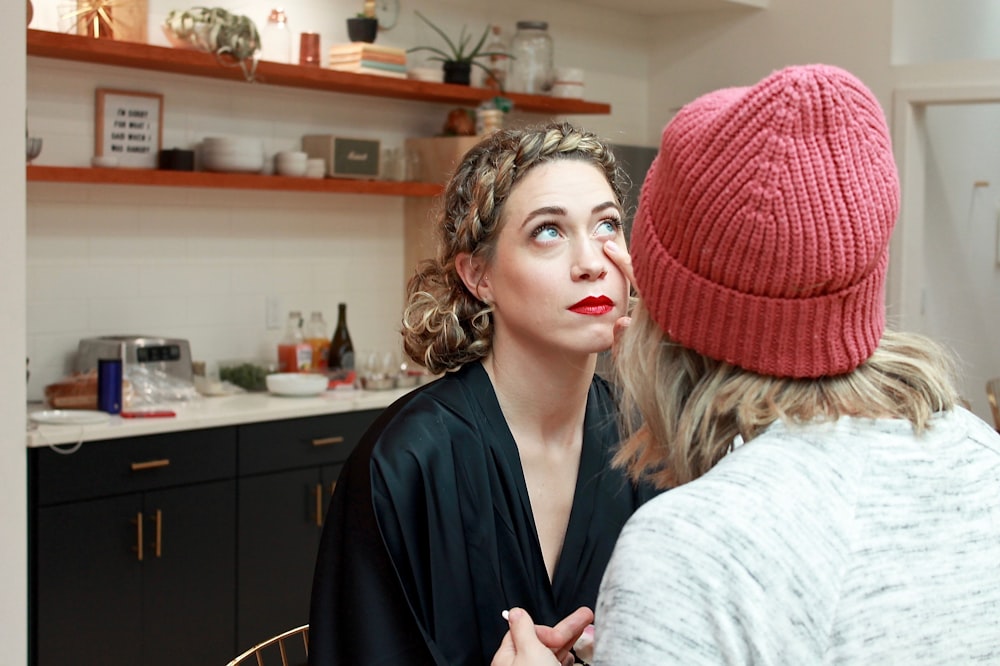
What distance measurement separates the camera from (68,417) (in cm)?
368

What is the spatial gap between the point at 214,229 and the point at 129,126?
0.55 metres

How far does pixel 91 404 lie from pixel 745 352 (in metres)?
3.26

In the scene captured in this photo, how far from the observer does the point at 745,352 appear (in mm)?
1058

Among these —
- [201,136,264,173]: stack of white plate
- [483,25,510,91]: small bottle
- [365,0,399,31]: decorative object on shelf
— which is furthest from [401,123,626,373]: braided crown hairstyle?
Result: [483,25,510,91]: small bottle

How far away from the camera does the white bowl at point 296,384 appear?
4250mm

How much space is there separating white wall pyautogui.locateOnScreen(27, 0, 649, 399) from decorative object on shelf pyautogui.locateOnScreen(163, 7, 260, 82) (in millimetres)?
215

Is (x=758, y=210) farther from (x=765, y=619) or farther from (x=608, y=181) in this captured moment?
(x=608, y=181)

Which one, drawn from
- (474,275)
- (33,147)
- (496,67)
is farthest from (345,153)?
(474,275)

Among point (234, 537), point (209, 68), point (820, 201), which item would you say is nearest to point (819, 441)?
point (820, 201)

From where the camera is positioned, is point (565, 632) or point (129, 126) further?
point (129, 126)

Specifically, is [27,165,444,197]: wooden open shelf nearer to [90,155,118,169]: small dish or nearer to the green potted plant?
[90,155,118,169]: small dish

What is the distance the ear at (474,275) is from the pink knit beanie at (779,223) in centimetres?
93

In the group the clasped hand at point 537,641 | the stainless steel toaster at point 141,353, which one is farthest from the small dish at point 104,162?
the clasped hand at point 537,641

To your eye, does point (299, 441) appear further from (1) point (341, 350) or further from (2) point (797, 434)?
(2) point (797, 434)
